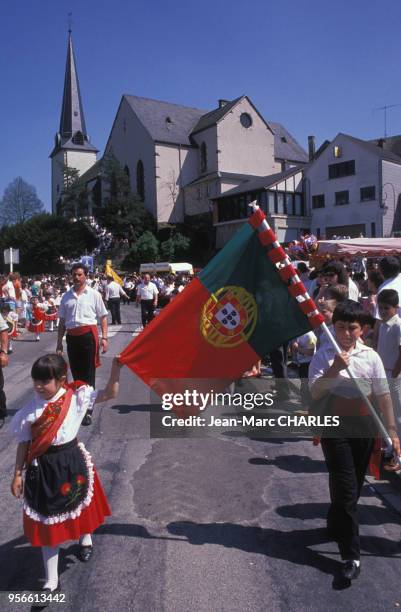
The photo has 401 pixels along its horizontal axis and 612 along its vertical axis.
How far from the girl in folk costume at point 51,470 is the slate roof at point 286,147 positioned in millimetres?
67423

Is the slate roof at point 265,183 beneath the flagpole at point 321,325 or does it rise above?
above

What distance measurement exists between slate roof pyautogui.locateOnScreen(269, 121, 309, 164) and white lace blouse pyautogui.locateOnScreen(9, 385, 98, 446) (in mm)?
67278

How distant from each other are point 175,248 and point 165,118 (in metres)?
20.2

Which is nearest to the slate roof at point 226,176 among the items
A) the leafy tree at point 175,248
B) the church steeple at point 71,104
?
the leafy tree at point 175,248

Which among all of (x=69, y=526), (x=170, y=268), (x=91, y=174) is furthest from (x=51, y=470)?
(x=91, y=174)

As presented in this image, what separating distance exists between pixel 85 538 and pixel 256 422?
12.6 feet

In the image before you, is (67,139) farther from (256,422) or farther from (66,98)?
(256,422)

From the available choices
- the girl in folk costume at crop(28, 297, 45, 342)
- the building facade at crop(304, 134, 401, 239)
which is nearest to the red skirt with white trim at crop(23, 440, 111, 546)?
the girl in folk costume at crop(28, 297, 45, 342)

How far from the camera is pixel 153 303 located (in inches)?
707

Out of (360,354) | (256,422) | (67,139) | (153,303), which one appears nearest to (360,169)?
(153,303)

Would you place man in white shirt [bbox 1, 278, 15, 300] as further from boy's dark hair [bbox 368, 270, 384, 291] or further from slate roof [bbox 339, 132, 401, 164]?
slate roof [bbox 339, 132, 401, 164]

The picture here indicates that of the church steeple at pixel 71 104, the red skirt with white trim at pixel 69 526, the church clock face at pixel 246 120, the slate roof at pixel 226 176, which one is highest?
the church steeple at pixel 71 104

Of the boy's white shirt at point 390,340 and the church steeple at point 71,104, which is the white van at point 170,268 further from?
the church steeple at point 71,104

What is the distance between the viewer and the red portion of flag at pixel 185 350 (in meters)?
4.30
